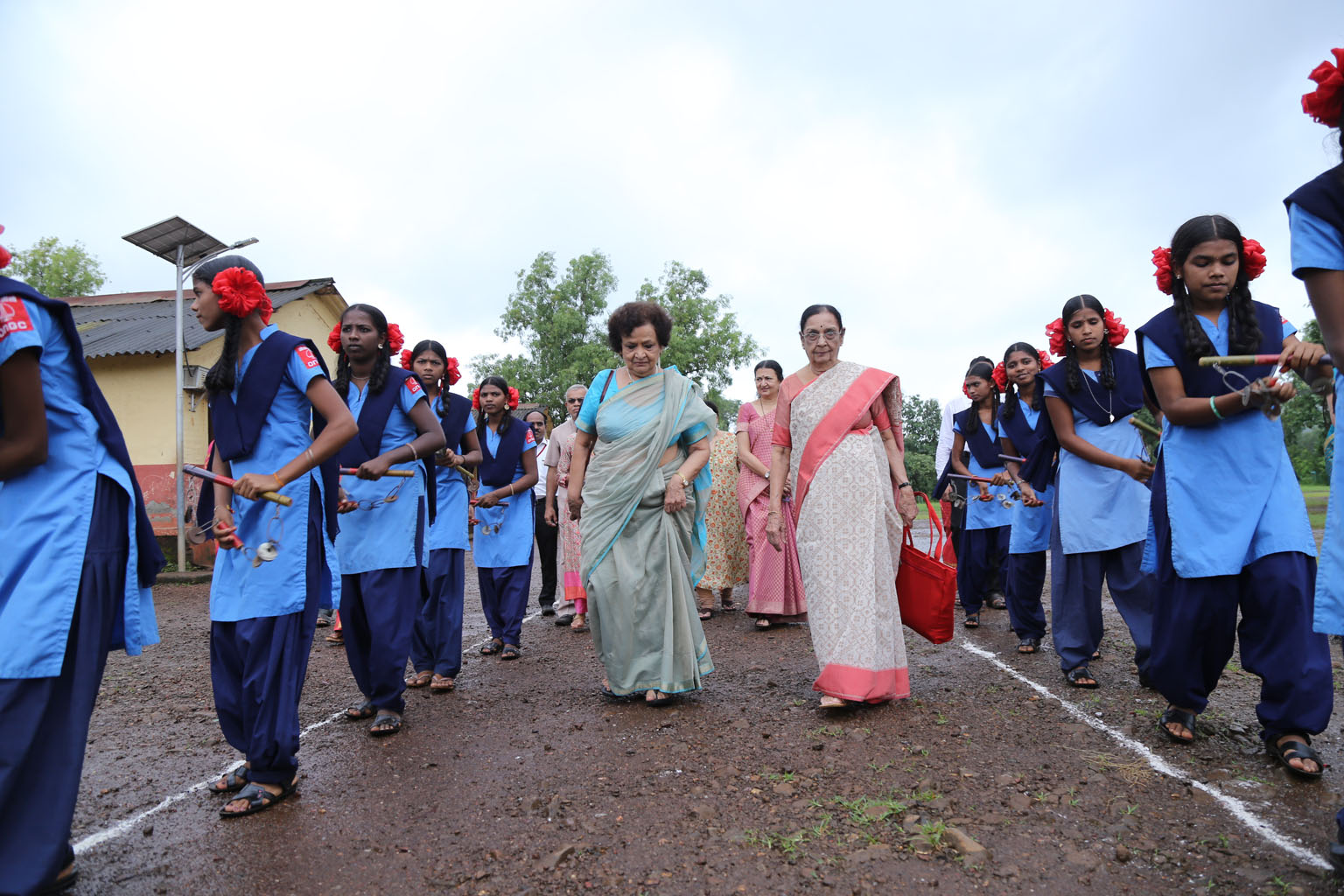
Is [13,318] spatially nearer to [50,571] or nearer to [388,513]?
[50,571]

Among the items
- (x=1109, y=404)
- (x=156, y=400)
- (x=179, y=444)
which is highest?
(x=156, y=400)

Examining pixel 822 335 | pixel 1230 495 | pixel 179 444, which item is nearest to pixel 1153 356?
pixel 1230 495

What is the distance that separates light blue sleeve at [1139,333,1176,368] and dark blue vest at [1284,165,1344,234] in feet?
4.43

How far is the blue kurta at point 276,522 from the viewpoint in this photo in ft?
11.2

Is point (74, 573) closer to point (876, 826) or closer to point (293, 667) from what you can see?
point (293, 667)

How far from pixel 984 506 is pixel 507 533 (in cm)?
414

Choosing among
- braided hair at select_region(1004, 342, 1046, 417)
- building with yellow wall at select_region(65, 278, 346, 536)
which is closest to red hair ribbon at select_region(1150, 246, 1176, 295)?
braided hair at select_region(1004, 342, 1046, 417)

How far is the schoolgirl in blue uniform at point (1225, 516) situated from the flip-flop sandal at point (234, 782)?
378 cm

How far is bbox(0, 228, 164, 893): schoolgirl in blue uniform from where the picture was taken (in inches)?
98.0

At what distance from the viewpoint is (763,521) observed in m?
8.41

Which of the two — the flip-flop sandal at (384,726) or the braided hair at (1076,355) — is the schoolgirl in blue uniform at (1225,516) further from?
the flip-flop sandal at (384,726)

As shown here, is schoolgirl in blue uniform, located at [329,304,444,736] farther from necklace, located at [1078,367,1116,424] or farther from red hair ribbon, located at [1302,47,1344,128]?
red hair ribbon, located at [1302,47,1344,128]

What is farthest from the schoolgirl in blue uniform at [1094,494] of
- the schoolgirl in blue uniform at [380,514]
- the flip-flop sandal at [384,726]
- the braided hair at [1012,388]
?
the flip-flop sandal at [384,726]

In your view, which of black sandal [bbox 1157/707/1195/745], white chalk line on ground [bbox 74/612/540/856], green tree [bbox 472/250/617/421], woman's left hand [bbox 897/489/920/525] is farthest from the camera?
green tree [bbox 472/250/617/421]
